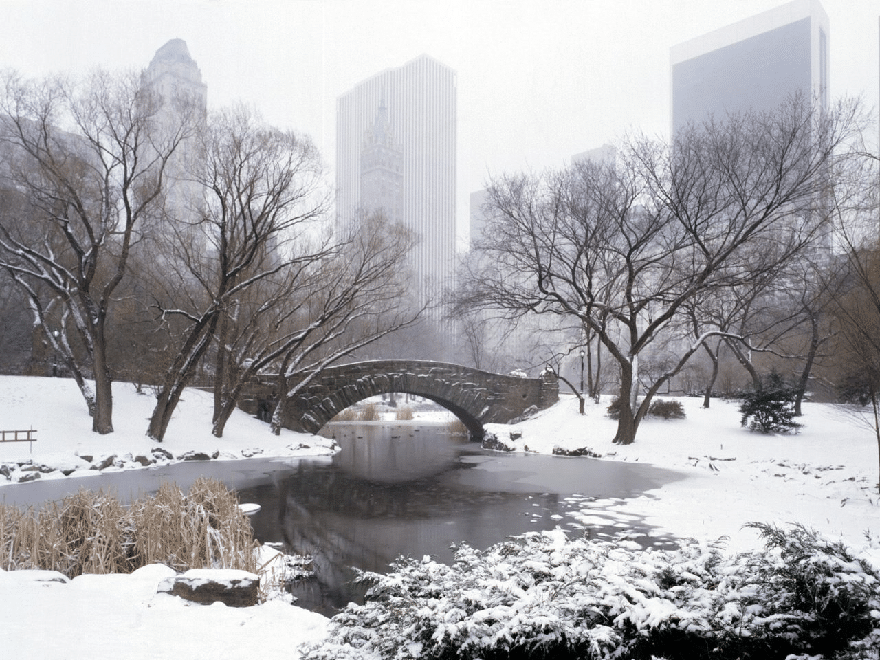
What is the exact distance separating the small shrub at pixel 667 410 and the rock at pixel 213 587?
51.2 feet

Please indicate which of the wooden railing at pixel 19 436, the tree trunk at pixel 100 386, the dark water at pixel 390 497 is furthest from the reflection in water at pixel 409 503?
the wooden railing at pixel 19 436

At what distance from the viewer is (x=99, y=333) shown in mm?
15367

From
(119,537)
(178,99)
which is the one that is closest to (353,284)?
(178,99)

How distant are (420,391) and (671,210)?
10.3m

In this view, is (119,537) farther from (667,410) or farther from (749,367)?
(749,367)

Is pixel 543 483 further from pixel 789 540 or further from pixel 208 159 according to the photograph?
pixel 208 159

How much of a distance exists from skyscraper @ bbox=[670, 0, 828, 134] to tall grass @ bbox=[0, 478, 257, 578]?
558 inches

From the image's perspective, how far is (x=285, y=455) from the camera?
17.7 m

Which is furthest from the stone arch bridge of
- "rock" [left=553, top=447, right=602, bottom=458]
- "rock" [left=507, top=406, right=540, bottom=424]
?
"rock" [left=553, top=447, right=602, bottom=458]

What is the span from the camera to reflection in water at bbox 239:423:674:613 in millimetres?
6875

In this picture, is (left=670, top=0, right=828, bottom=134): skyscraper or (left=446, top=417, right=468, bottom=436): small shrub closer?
(left=670, top=0, right=828, bottom=134): skyscraper

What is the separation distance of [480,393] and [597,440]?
6170 millimetres

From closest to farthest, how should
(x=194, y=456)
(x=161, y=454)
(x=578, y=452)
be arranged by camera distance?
(x=161, y=454) → (x=194, y=456) → (x=578, y=452)

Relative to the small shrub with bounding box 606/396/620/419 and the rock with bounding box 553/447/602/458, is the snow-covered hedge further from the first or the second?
the small shrub with bounding box 606/396/620/419
